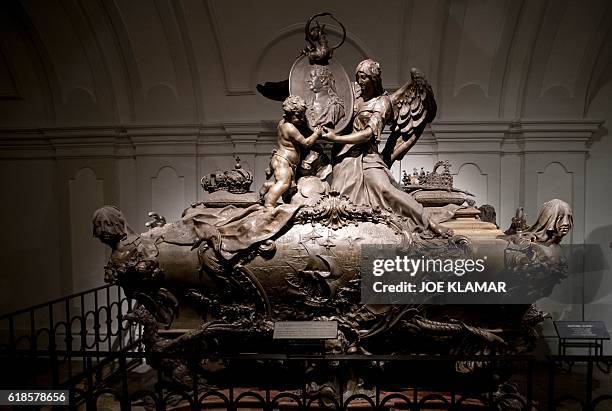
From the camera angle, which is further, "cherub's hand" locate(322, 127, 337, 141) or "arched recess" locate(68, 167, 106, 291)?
"arched recess" locate(68, 167, 106, 291)

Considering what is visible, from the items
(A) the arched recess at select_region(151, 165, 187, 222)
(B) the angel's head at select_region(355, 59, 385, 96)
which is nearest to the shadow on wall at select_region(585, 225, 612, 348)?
(B) the angel's head at select_region(355, 59, 385, 96)

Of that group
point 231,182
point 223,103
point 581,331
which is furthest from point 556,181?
point 223,103

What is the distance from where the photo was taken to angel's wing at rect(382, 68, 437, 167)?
372 centimetres

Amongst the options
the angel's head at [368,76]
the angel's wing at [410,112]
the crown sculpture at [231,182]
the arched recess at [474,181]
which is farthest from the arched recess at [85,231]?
the arched recess at [474,181]

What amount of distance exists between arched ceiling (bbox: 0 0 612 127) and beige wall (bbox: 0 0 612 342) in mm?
15

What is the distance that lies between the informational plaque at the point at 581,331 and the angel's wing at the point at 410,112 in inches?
78.5

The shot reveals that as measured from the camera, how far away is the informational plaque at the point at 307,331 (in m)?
2.69

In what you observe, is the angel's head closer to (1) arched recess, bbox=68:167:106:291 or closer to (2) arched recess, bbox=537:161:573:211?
(2) arched recess, bbox=537:161:573:211

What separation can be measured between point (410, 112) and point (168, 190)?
9.72ft

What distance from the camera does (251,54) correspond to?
5.11 m

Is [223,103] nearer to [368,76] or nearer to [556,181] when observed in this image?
[368,76]

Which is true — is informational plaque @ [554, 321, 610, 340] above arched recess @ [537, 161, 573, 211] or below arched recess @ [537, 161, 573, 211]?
below

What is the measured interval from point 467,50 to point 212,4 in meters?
2.85

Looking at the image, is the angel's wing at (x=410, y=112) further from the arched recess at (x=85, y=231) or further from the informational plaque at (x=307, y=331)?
the arched recess at (x=85, y=231)
